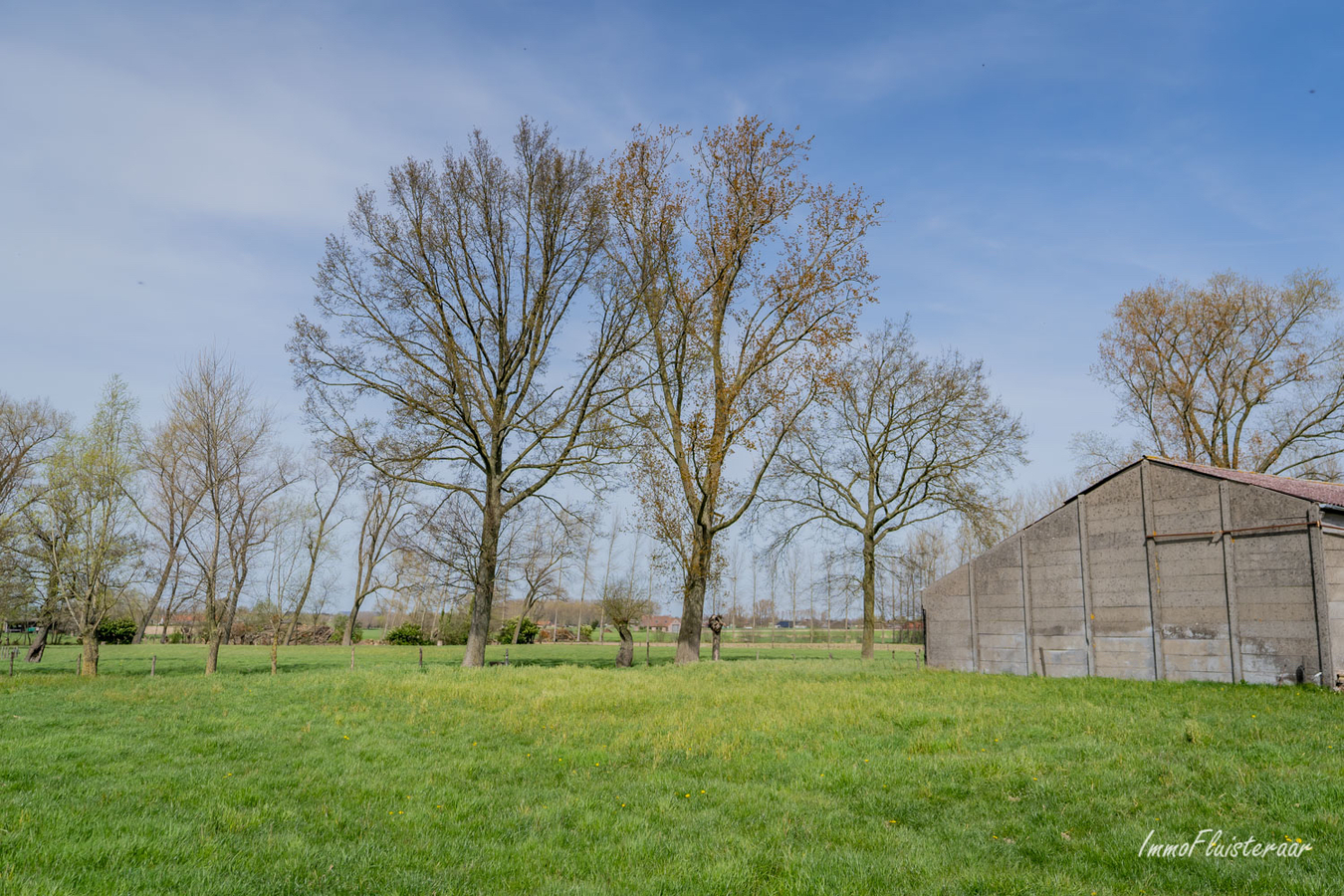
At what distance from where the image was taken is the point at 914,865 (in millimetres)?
6441

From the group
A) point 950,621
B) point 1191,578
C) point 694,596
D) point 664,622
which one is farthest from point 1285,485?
point 664,622

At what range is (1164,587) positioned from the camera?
67.1ft

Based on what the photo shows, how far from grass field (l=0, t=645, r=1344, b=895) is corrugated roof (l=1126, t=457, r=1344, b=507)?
4.95 meters

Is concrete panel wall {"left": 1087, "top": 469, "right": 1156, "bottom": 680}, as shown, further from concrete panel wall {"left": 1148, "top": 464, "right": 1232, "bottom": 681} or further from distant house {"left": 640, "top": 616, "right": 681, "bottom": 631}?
distant house {"left": 640, "top": 616, "right": 681, "bottom": 631}

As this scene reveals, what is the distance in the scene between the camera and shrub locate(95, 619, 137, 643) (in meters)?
54.1

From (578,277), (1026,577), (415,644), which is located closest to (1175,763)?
(1026,577)

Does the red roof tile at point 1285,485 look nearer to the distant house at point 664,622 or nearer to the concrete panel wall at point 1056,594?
the concrete panel wall at point 1056,594

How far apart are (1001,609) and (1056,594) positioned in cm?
196

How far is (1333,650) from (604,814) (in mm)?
18409

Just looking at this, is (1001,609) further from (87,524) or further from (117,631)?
(117,631)

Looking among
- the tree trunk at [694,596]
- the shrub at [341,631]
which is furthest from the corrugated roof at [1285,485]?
the shrub at [341,631]

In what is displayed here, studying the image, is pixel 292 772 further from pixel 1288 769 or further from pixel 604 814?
pixel 1288 769

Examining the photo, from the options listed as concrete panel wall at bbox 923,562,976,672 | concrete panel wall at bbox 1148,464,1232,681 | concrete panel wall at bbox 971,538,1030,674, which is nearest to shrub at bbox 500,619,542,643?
concrete panel wall at bbox 923,562,976,672

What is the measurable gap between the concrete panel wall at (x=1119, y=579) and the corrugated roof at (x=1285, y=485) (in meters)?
1.53
